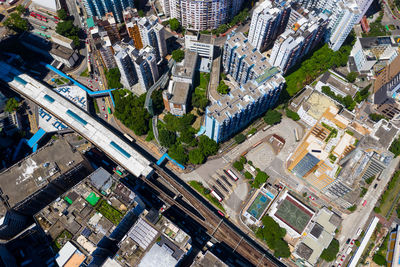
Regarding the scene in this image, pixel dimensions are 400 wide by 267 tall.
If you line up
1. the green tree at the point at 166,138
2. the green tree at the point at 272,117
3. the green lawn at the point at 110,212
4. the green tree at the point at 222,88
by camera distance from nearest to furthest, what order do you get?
1. the green lawn at the point at 110,212
2. the green tree at the point at 166,138
3. the green tree at the point at 272,117
4. the green tree at the point at 222,88

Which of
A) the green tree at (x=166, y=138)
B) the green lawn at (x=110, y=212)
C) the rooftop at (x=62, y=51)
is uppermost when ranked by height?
the rooftop at (x=62, y=51)

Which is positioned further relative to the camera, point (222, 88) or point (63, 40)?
point (63, 40)

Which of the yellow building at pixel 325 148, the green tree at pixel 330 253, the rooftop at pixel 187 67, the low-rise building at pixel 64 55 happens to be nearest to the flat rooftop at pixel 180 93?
the rooftop at pixel 187 67

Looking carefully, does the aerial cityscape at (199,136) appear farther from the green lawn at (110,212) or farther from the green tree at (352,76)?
the green tree at (352,76)

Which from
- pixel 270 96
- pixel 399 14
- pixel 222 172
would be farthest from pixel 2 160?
pixel 399 14

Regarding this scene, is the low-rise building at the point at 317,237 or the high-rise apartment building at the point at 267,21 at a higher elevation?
the high-rise apartment building at the point at 267,21

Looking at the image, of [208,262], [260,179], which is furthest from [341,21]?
[208,262]

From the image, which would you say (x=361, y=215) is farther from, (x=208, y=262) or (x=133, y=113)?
(x=133, y=113)
